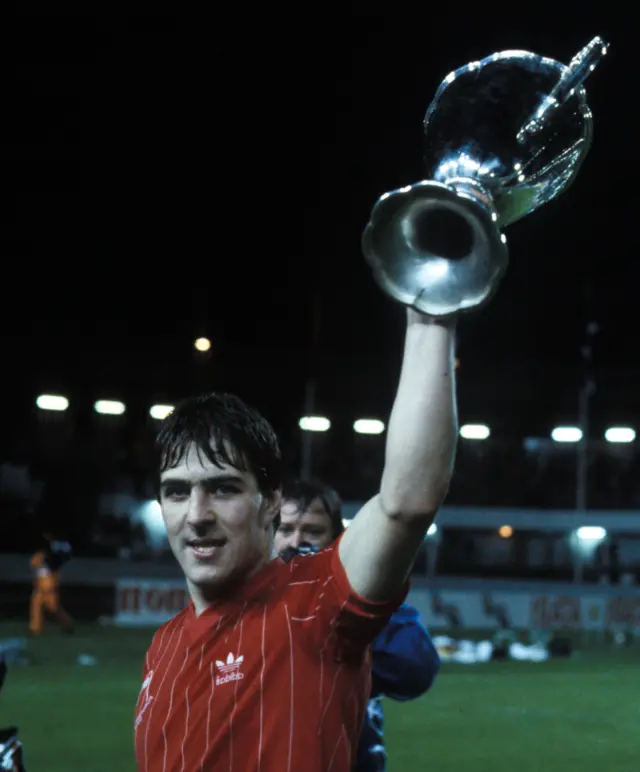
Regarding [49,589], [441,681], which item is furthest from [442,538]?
[441,681]

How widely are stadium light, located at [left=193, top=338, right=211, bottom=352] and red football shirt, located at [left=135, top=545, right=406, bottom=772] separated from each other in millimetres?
33306

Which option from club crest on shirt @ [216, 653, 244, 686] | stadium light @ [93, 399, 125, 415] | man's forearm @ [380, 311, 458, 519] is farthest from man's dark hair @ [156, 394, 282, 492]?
stadium light @ [93, 399, 125, 415]

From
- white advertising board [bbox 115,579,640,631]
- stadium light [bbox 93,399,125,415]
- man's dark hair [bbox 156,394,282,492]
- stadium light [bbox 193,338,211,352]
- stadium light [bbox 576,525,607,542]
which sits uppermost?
stadium light [bbox 193,338,211,352]

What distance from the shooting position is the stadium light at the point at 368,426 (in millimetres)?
34906

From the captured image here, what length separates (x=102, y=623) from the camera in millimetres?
19922

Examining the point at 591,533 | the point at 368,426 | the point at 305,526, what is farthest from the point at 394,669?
A: the point at 368,426

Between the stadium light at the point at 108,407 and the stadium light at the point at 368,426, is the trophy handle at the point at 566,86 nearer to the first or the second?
the stadium light at the point at 108,407

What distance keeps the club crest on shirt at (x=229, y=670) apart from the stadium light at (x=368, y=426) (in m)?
32.7

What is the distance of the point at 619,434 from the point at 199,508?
33039mm

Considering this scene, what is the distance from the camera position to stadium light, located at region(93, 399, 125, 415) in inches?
1314

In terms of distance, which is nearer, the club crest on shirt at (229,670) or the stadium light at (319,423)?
the club crest on shirt at (229,670)

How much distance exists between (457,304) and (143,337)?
35.1 m

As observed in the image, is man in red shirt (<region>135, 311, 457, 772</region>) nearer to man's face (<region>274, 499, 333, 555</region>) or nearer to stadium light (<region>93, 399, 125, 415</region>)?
man's face (<region>274, 499, 333, 555</region>)

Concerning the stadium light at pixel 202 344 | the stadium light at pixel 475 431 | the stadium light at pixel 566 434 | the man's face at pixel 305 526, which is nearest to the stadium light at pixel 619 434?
the stadium light at pixel 566 434
